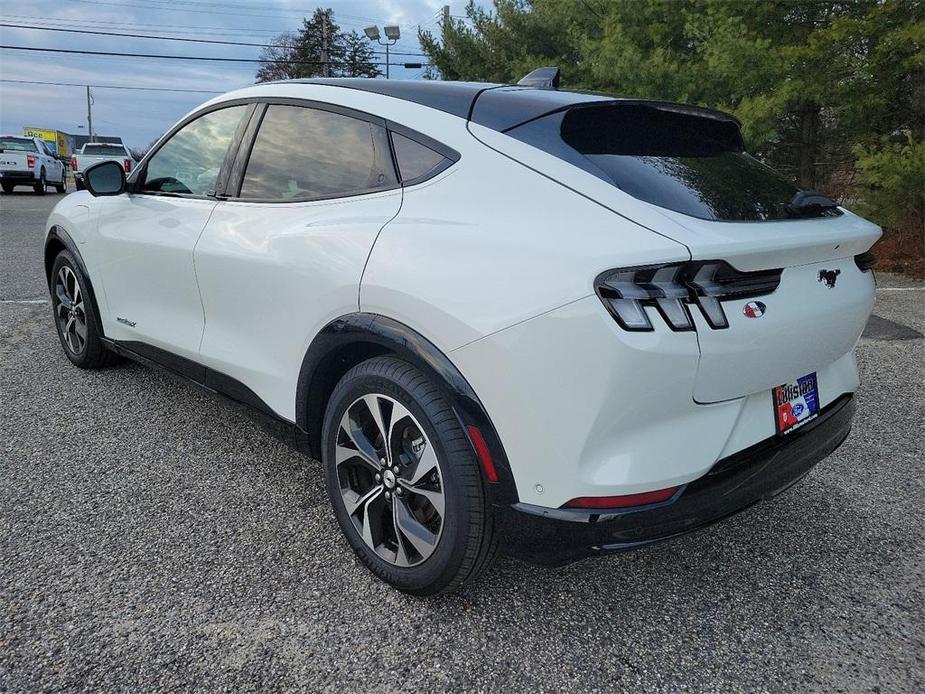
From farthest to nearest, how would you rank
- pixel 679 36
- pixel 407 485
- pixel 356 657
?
1. pixel 679 36
2. pixel 407 485
3. pixel 356 657

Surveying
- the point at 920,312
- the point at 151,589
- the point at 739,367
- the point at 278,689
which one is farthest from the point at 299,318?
the point at 920,312

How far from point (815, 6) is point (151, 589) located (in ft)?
35.0

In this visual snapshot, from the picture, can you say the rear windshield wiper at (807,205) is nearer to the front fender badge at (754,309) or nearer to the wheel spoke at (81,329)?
the front fender badge at (754,309)

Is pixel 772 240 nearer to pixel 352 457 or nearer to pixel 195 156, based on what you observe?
pixel 352 457

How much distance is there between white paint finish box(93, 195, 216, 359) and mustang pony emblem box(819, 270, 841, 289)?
7.64 ft

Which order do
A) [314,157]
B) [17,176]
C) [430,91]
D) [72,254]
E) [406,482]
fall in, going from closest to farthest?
1. [406,482]
2. [430,91]
3. [314,157]
4. [72,254]
5. [17,176]

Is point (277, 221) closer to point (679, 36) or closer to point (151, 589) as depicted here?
point (151, 589)

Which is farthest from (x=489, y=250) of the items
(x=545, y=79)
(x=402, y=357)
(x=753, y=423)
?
(x=545, y=79)

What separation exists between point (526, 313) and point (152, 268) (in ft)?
7.36

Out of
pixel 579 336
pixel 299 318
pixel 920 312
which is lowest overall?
pixel 920 312

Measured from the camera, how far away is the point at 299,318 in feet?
8.05

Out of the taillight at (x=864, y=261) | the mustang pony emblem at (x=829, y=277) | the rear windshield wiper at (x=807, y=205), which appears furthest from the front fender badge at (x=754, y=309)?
the taillight at (x=864, y=261)

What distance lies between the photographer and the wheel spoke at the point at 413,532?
7.08ft

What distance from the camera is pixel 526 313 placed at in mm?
1784
